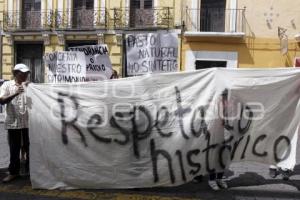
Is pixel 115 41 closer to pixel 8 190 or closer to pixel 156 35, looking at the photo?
pixel 156 35

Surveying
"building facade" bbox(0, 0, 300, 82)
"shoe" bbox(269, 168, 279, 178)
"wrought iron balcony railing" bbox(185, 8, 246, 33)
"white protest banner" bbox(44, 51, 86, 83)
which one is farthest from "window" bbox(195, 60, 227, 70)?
"shoe" bbox(269, 168, 279, 178)

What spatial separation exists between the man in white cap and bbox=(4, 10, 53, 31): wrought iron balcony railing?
17073 mm

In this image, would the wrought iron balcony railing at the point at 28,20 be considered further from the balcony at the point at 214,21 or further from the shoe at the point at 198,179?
the shoe at the point at 198,179

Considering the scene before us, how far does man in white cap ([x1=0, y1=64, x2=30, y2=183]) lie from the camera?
6.96 metres

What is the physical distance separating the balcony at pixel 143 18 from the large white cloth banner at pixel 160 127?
15.7 m

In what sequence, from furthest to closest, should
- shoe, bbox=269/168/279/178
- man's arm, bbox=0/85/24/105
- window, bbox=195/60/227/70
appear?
window, bbox=195/60/227/70, shoe, bbox=269/168/279/178, man's arm, bbox=0/85/24/105

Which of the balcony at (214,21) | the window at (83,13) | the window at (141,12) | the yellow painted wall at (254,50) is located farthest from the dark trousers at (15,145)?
the window at (83,13)

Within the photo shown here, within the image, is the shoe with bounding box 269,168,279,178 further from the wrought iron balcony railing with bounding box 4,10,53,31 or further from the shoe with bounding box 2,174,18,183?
the wrought iron balcony railing with bounding box 4,10,53,31

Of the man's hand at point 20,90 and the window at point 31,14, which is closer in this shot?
the man's hand at point 20,90

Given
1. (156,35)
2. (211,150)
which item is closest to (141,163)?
(211,150)

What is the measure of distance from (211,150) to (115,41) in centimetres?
1666

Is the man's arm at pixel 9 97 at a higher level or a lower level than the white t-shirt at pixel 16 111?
higher

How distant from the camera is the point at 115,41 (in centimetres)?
2283

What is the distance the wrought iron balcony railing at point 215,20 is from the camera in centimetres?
2177
